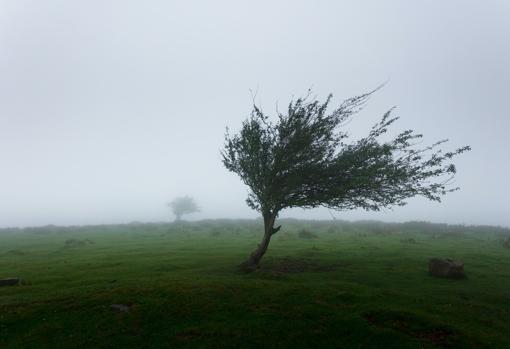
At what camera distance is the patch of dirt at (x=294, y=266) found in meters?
31.5

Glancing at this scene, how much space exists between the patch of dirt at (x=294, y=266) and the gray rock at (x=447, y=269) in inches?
324

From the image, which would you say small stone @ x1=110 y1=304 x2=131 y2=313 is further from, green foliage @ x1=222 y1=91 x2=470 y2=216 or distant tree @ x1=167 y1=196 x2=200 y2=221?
distant tree @ x1=167 y1=196 x2=200 y2=221

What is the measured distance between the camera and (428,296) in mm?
23281

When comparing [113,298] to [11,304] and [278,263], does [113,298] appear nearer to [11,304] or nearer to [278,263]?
[11,304]

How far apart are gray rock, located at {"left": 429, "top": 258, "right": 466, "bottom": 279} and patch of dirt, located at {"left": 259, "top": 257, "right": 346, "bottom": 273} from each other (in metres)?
8.23

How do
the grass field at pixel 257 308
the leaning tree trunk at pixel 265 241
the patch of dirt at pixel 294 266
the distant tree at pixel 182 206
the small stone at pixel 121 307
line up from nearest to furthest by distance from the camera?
the grass field at pixel 257 308, the small stone at pixel 121 307, the leaning tree trunk at pixel 265 241, the patch of dirt at pixel 294 266, the distant tree at pixel 182 206

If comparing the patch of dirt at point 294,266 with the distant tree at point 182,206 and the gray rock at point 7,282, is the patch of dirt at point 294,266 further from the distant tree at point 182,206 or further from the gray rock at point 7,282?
the distant tree at point 182,206

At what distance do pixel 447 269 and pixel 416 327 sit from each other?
1350 cm

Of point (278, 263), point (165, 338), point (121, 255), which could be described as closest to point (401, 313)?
point (165, 338)

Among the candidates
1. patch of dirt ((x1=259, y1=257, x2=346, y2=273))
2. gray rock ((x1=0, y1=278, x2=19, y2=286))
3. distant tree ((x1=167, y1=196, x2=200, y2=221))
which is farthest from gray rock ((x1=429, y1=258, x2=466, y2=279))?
distant tree ((x1=167, y1=196, x2=200, y2=221))

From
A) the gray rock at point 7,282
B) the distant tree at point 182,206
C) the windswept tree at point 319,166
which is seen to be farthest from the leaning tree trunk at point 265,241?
the distant tree at point 182,206

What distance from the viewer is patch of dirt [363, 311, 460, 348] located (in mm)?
16656

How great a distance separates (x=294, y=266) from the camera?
33375 millimetres

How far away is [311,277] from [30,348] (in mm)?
19448
